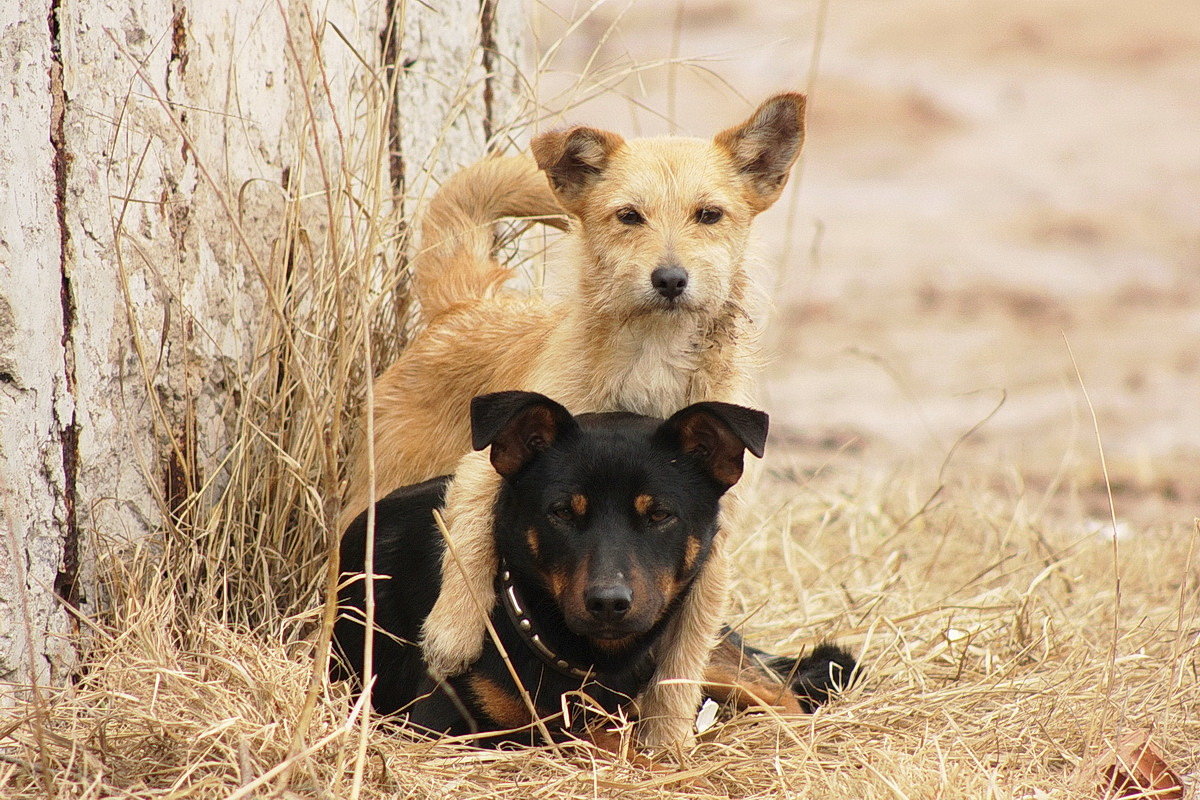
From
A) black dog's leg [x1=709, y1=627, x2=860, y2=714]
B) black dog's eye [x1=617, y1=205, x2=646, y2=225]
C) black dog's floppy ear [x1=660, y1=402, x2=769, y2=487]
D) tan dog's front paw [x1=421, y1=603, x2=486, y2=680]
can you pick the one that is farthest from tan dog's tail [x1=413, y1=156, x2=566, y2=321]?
black dog's leg [x1=709, y1=627, x2=860, y2=714]

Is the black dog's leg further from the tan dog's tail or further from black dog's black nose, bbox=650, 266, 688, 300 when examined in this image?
the tan dog's tail

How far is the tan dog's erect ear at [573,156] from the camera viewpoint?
3914mm

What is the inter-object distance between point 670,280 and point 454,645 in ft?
3.73

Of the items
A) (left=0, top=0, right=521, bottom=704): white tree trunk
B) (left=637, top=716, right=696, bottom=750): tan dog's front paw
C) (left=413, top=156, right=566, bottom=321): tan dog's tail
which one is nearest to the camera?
(left=0, top=0, right=521, bottom=704): white tree trunk

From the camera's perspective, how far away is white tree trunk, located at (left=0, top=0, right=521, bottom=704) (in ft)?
10.6

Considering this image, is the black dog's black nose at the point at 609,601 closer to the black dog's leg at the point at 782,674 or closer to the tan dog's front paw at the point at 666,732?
the tan dog's front paw at the point at 666,732

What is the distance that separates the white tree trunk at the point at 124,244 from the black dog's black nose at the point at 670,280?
938 mm

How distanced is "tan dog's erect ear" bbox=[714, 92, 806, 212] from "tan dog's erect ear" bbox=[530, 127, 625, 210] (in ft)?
1.18

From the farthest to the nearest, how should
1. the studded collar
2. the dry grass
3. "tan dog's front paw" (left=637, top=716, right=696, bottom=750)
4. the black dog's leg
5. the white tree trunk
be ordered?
the black dog's leg
"tan dog's front paw" (left=637, top=716, right=696, bottom=750)
the studded collar
the white tree trunk
the dry grass

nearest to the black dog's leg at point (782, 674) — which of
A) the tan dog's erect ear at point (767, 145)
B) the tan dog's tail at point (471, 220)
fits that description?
the tan dog's erect ear at point (767, 145)

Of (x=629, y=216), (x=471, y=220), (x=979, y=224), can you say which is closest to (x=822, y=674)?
(x=629, y=216)

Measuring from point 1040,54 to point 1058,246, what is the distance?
250 centimetres

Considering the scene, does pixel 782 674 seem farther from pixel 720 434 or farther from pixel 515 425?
pixel 515 425

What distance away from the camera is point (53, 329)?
131 inches
